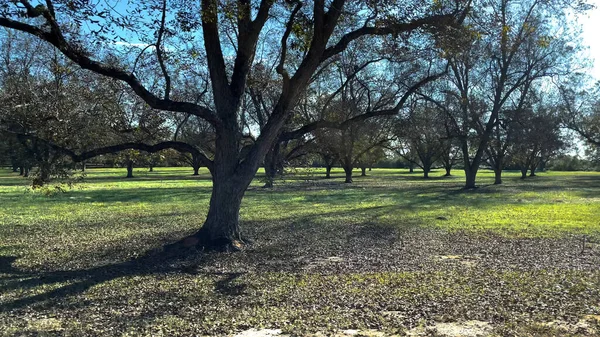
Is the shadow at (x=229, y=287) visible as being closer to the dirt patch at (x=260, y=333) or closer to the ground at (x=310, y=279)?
the ground at (x=310, y=279)

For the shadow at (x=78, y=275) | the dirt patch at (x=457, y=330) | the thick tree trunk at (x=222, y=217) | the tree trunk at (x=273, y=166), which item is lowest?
the dirt patch at (x=457, y=330)

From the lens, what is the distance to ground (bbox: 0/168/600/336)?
5.11 m

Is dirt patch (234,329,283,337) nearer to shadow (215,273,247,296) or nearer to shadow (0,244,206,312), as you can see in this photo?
shadow (215,273,247,296)

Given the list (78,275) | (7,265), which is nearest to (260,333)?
(78,275)

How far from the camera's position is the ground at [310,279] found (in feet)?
16.8

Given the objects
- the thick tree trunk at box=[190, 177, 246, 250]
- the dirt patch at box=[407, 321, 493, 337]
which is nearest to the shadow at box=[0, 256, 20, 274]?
the thick tree trunk at box=[190, 177, 246, 250]

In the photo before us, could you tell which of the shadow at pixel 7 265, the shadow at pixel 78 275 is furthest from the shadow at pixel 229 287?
the shadow at pixel 7 265

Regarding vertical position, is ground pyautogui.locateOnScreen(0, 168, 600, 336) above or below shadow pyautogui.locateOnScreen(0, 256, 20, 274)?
below

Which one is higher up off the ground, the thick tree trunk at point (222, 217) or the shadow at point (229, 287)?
the thick tree trunk at point (222, 217)

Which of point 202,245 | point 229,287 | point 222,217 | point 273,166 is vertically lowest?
point 229,287

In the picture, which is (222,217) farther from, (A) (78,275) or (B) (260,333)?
(B) (260,333)

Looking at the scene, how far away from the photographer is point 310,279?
23.5 feet

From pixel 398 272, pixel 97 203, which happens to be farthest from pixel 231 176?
pixel 97 203

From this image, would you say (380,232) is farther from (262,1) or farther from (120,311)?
(120,311)
